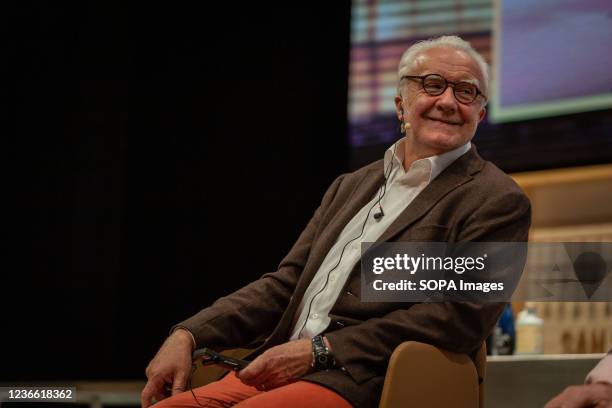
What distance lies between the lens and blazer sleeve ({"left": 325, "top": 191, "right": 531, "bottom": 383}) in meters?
1.75

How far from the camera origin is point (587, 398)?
1394 millimetres

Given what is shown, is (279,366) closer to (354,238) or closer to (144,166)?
(354,238)

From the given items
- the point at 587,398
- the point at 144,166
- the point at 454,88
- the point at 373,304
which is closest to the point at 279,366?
the point at 373,304

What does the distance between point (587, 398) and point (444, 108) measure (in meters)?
0.83

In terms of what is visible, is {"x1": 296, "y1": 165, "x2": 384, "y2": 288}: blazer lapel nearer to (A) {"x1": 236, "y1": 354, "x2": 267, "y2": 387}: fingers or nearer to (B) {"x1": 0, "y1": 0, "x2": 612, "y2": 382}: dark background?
(A) {"x1": 236, "y1": 354, "x2": 267, "y2": 387}: fingers

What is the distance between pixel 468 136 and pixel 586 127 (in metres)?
1.69

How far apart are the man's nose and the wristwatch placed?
0.62 meters

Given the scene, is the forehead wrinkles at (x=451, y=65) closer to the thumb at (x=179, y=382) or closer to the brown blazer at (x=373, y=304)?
the brown blazer at (x=373, y=304)

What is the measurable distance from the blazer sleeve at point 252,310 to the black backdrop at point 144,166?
2038 mm

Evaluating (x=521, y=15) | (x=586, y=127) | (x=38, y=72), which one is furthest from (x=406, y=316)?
(x=38, y=72)

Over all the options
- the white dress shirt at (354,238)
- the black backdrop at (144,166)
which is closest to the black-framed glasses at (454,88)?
the white dress shirt at (354,238)

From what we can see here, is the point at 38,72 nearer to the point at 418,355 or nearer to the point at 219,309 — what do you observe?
the point at 219,309

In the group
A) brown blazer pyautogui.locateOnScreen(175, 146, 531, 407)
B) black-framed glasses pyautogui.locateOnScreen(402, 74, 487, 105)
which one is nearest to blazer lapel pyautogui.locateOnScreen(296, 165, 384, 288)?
brown blazer pyautogui.locateOnScreen(175, 146, 531, 407)

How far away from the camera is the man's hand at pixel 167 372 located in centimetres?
194
